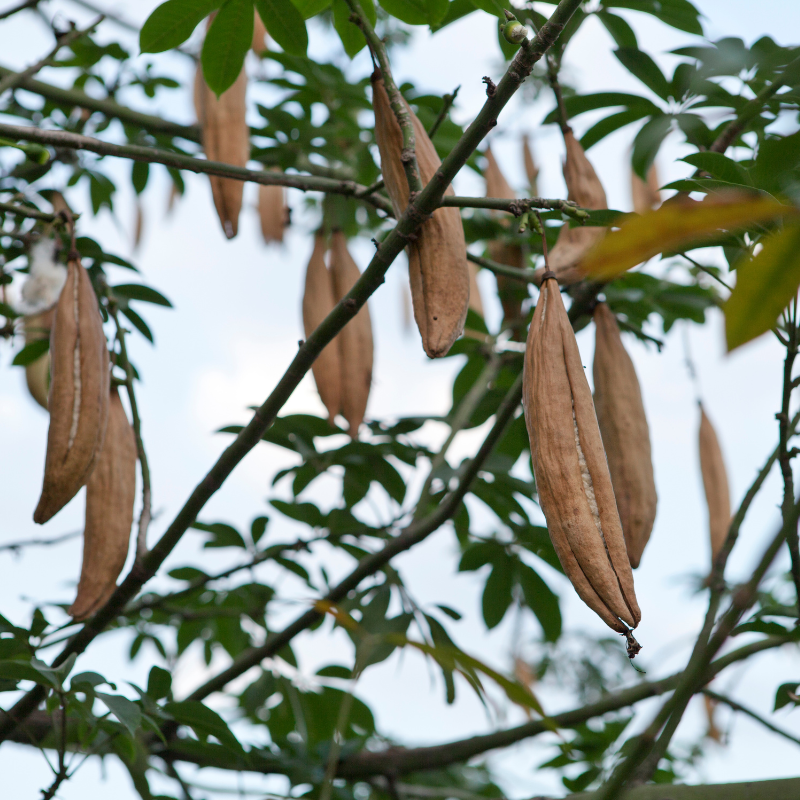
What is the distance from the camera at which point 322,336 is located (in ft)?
2.89

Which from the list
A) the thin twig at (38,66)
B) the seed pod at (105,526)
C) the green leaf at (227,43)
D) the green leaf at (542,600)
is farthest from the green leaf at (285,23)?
the green leaf at (542,600)

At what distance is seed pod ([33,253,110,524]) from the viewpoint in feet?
3.10

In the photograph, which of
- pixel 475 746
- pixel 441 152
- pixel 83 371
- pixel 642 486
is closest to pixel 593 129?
pixel 441 152

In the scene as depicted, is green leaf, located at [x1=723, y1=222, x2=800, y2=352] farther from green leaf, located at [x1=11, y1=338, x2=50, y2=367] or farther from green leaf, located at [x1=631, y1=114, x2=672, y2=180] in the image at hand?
green leaf, located at [x1=11, y1=338, x2=50, y2=367]

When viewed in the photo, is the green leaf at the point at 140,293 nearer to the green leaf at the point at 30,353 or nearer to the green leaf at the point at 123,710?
the green leaf at the point at 30,353

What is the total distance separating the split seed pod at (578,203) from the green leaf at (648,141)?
21cm

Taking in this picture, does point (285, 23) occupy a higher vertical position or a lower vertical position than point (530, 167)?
lower

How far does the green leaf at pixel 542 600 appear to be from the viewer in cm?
167

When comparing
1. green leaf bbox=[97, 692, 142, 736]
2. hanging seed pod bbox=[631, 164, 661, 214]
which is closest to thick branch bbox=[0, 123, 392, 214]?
green leaf bbox=[97, 692, 142, 736]

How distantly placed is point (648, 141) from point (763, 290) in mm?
1157

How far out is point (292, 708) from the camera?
1.76m

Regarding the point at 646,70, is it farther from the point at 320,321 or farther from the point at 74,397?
the point at 74,397

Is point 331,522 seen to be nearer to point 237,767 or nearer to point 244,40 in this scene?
point 237,767

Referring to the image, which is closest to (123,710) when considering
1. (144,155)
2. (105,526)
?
(105,526)
